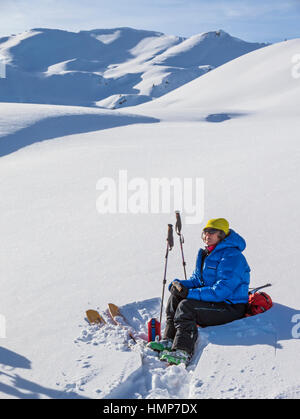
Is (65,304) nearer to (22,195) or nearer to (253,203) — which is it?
(253,203)

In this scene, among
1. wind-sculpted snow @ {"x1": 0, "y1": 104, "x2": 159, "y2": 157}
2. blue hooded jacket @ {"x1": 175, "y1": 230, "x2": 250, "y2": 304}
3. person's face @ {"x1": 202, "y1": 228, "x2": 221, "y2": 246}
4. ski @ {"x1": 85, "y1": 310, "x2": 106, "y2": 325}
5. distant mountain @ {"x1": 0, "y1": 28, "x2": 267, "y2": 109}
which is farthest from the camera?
distant mountain @ {"x1": 0, "y1": 28, "x2": 267, "y2": 109}

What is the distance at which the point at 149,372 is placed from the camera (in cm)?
334

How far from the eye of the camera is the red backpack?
12.9 feet

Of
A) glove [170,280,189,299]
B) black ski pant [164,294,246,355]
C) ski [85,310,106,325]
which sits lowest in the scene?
ski [85,310,106,325]

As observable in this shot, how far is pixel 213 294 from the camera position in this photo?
12.2 ft

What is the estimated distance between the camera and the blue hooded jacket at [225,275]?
12.1 ft

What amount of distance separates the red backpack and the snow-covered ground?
0.31 feet

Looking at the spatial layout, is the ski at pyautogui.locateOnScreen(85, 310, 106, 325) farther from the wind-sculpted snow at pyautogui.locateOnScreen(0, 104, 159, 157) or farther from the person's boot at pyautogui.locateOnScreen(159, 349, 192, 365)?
the wind-sculpted snow at pyautogui.locateOnScreen(0, 104, 159, 157)

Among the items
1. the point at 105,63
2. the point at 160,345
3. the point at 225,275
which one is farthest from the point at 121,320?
the point at 105,63

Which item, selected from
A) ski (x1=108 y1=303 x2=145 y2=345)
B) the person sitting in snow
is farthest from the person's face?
ski (x1=108 y1=303 x2=145 y2=345)

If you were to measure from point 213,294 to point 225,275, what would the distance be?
0.70ft

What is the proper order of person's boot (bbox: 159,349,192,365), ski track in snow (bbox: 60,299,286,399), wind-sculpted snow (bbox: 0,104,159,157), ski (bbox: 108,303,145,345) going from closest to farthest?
ski track in snow (bbox: 60,299,286,399) < person's boot (bbox: 159,349,192,365) < ski (bbox: 108,303,145,345) < wind-sculpted snow (bbox: 0,104,159,157)

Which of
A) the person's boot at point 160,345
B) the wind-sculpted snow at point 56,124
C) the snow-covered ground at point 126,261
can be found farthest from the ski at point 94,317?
the wind-sculpted snow at point 56,124

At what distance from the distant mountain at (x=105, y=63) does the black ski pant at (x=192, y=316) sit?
Result: 74622mm
